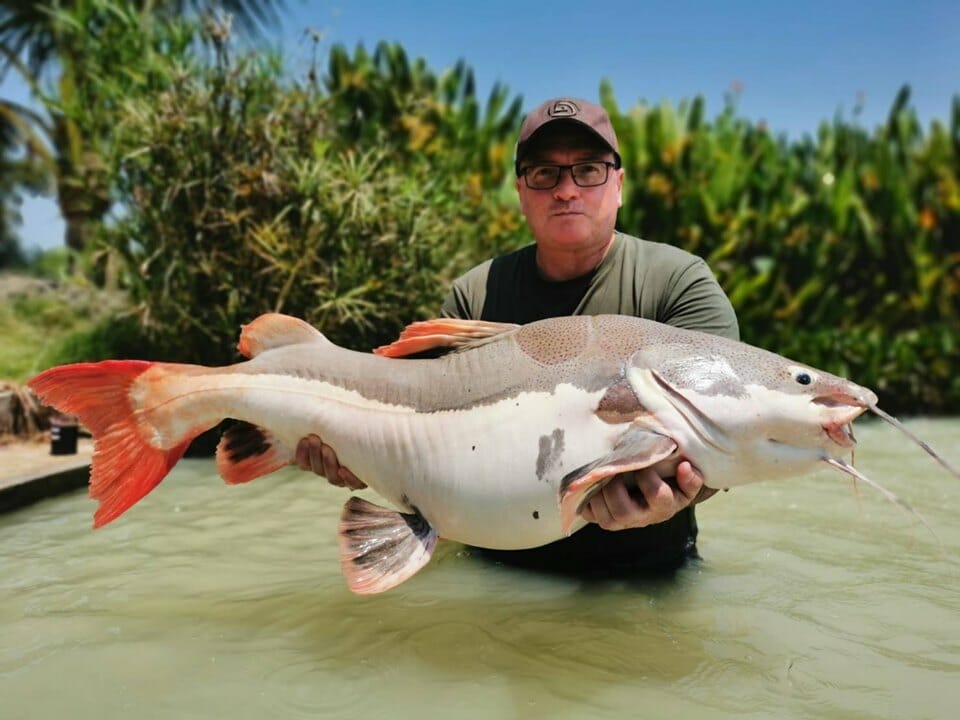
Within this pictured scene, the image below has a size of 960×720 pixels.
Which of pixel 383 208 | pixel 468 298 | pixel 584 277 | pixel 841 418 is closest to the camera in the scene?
pixel 841 418

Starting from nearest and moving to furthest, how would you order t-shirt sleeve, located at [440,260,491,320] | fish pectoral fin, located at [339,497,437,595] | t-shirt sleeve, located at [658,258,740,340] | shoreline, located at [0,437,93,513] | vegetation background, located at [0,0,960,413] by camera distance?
1. fish pectoral fin, located at [339,497,437,595]
2. t-shirt sleeve, located at [658,258,740,340]
3. t-shirt sleeve, located at [440,260,491,320]
4. shoreline, located at [0,437,93,513]
5. vegetation background, located at [0,0,960,413]

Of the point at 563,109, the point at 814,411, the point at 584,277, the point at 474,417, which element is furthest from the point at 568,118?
the point at 814,411

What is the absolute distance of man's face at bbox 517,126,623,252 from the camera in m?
2.97

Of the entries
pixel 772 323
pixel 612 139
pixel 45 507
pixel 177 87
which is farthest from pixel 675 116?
pixel 45 507

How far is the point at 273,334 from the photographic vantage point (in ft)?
8.97

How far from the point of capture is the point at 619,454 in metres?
2.16

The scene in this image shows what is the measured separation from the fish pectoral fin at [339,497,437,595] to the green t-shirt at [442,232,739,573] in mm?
942

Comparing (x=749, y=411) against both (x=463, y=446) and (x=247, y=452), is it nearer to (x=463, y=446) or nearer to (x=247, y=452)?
(x=463, y=446)

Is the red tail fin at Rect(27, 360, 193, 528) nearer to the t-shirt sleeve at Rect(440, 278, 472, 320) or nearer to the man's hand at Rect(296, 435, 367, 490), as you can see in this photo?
the man's hand at Rect(296, 435, 367, 490)

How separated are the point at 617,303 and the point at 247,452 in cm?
141

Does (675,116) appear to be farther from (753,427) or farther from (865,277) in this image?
(753,427)

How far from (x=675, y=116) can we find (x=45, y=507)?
742 centimetres

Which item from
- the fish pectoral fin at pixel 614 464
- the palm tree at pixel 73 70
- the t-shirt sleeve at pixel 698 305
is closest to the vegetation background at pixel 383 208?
the palm tree at pixel 73 70

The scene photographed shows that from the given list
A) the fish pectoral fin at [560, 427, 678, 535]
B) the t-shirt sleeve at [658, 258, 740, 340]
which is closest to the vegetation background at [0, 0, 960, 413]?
the t-shirt sleeve at [658, 258, 740, 340]
